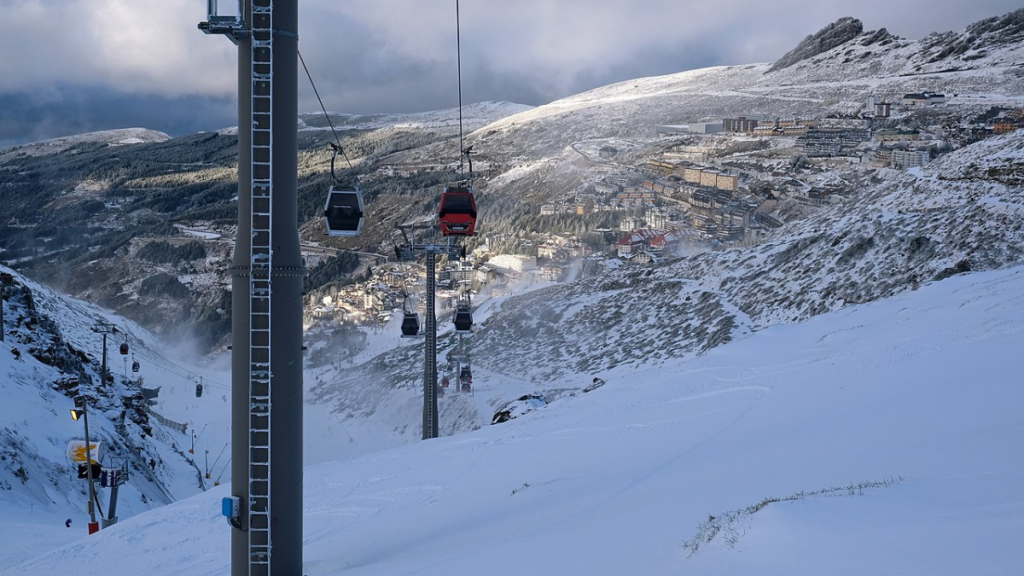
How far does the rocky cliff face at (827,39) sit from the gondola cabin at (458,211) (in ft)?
475

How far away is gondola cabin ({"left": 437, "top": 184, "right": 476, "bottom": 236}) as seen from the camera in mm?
15586

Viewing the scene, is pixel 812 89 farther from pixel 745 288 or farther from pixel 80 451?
pixel 80 451

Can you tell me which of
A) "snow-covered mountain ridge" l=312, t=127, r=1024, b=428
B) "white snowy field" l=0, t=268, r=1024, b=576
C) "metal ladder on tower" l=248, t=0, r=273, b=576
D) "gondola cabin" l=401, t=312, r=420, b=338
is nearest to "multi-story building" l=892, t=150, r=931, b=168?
"snow-covered mountain ridge" l=312, t=127, r=1024, b=428

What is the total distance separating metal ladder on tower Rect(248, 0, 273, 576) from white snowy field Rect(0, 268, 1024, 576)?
1047 millimetres

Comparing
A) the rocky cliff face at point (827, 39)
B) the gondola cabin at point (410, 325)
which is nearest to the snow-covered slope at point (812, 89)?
the rocky cliff face at point (827, 39)

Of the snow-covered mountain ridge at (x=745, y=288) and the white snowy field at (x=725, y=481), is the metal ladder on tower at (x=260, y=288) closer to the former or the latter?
the white snowy field at (x=725, y=481)

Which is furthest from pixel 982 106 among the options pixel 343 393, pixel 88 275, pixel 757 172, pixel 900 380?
pixel 88 275

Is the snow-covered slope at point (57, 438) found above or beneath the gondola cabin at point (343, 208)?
beneath

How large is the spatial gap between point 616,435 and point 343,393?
30.9m

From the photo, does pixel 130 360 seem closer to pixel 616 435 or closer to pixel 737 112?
pixel 616 435

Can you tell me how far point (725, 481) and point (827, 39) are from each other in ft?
513

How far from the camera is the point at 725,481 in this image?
272 inches

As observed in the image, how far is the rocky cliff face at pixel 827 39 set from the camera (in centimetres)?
14088

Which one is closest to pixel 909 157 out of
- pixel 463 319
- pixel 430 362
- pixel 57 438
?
pixel 463 319
